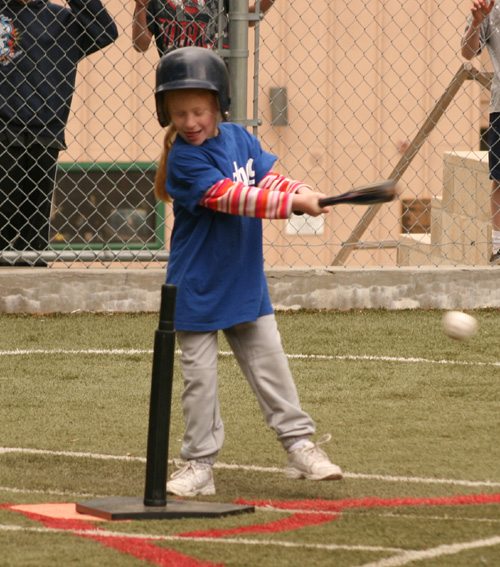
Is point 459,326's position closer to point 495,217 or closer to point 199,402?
point 199,402

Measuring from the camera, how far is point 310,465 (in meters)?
3.66

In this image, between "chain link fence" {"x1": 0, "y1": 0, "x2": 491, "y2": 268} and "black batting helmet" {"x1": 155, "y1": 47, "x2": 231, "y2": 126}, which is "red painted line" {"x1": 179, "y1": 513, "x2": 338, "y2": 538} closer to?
"black batting helmet" {"x1": 155, "y1": 47, "x2": 231, "y2": 126}

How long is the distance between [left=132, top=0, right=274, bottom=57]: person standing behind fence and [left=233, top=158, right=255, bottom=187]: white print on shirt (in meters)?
3.12

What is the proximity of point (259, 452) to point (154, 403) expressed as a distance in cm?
93

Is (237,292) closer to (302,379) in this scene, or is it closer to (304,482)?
(304,482)

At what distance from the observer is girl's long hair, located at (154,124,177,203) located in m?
3.71

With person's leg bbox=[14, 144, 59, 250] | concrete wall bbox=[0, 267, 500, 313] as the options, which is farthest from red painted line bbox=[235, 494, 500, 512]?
person's leg bbox=[14, 144, 59, 250]

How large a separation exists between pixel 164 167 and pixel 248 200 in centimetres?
44

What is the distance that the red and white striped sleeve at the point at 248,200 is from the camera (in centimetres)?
344

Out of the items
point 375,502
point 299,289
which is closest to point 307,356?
point 299,289

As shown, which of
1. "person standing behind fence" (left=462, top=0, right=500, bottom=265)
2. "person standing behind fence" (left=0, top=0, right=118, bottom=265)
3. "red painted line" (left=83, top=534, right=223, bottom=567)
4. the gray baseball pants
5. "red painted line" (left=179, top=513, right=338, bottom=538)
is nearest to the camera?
"red painted line" (left=83, top=534, right=223, bottom=567)

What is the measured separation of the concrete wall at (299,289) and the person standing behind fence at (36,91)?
30cm

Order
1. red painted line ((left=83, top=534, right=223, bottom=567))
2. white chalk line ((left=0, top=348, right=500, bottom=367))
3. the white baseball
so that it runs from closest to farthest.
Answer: red painted line ((left=83, top=534, right=223, bottom=567)) < the white baseball < white chalk line ((left=0, top=348, right=500, bottom=367))

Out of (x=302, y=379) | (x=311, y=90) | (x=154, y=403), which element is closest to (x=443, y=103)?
A: (x=311, y=90)
